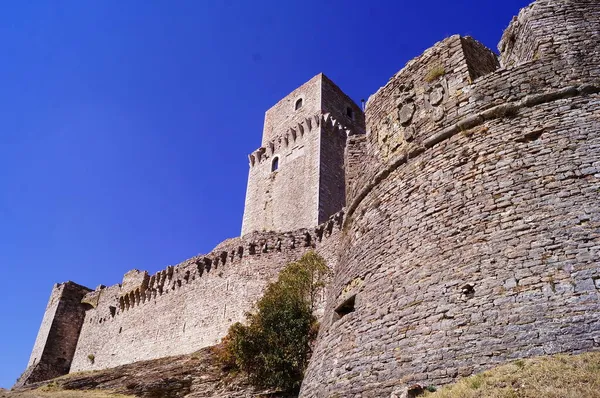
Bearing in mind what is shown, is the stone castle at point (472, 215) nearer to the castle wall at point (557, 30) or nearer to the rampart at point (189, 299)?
the castle wall at point (557, 30)

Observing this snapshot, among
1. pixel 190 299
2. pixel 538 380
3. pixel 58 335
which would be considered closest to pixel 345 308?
pixel 538 380

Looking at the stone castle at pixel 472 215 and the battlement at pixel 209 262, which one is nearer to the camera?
→ the stone castle at pixel 472 215

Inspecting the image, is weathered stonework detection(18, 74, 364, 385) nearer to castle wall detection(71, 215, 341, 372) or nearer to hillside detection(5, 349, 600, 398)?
castle wall detection(71, 215, 341, 372)

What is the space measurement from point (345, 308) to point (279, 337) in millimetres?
6513

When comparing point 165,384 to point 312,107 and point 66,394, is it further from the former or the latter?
point 312,107

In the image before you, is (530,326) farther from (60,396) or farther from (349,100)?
(349,100)

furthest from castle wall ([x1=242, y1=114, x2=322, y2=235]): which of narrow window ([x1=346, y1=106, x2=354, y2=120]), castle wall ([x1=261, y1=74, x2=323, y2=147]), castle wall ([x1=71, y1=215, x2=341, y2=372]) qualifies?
castle wall ([x1=71, y1=215, x2=341, y2=372])

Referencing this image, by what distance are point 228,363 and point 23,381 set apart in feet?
68.4

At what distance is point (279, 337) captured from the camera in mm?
13023

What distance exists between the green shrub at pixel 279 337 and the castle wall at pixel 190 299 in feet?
6.63

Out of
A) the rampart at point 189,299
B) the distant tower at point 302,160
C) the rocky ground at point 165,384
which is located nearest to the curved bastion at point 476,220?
the rocky ground at point 165,384

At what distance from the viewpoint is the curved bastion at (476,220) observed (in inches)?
181

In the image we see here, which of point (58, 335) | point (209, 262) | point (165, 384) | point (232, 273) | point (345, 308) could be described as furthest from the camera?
point (58, 335)

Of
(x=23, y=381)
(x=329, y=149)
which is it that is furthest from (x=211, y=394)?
(x=23, y=381)
